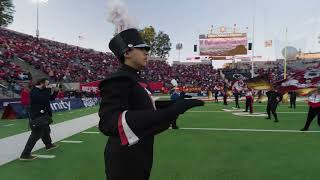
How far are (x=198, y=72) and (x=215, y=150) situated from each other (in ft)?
180

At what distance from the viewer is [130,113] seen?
5.99 feet

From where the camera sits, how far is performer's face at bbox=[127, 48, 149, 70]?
224cm

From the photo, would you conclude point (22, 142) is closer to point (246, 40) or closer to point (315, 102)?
point (315, 102)

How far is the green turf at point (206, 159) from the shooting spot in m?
5.91

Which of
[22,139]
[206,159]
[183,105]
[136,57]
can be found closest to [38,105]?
[22,139]

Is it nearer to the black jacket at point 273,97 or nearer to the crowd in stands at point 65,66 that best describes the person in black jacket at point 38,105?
the black jacket at point 273,97

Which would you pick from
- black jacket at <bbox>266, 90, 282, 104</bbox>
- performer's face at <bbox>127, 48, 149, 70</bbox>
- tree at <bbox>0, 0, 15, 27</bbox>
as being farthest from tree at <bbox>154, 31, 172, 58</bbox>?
performer's face at <bbox>127, 48, 149, 70</bbox>

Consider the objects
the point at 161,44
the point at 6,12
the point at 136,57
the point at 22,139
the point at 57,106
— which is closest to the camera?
the point at 136,57

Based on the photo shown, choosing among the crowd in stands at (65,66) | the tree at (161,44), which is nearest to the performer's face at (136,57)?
the crowd in stands at (65,66)

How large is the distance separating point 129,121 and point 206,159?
555cm

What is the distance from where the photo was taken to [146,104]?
220 cm

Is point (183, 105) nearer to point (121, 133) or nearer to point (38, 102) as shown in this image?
point (121, 133)

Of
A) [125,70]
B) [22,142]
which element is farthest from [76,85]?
[125,70]

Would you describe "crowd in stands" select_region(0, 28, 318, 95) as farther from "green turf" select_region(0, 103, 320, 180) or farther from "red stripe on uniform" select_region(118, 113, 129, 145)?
"red stripe on uniform" select_region(118, 113, 129, 145)
